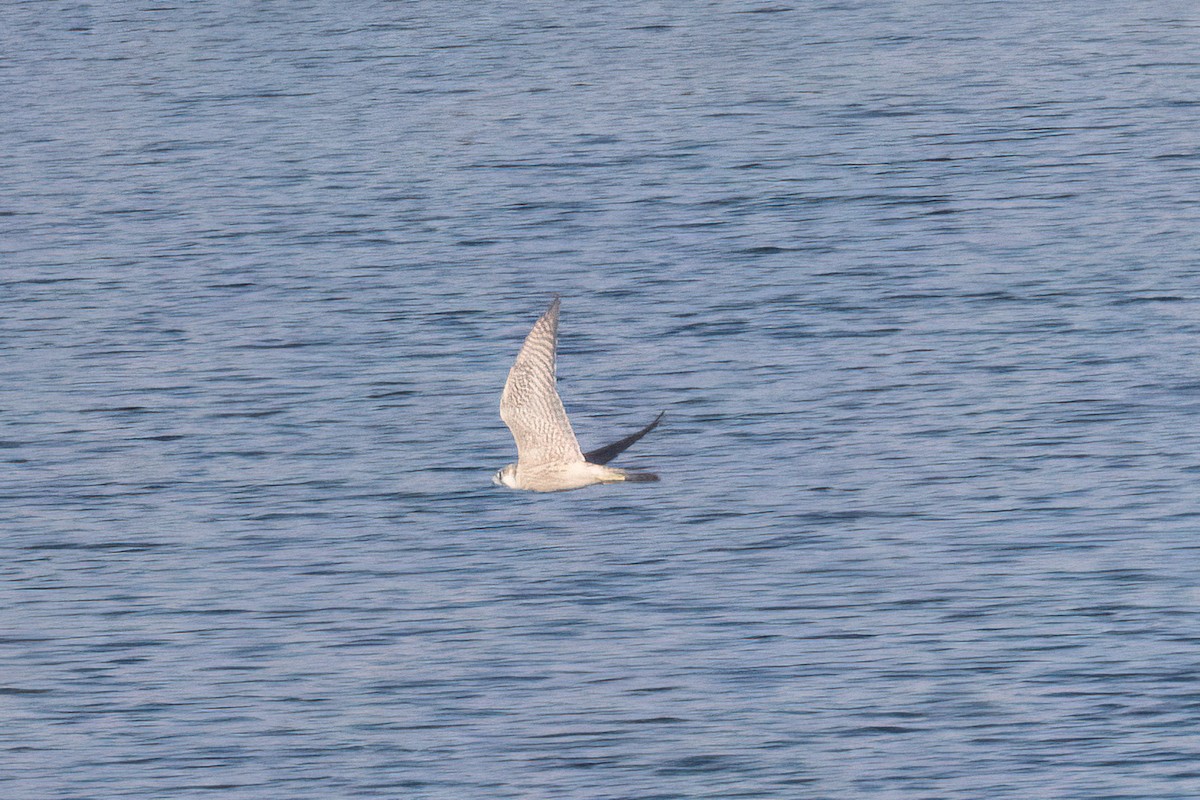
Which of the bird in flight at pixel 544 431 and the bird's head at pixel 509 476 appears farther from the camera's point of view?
the bird's head at pixel 509 476

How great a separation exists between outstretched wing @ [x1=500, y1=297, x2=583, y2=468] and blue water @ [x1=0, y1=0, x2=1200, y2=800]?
1331mm

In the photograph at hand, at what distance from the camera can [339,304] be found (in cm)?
2670

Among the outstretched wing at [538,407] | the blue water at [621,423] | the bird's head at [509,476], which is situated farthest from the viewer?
the bird's head at [509,476]

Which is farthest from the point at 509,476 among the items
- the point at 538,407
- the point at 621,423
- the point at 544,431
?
the point at 621,423

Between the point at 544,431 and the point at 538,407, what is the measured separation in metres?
0.22

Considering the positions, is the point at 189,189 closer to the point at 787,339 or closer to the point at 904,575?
the point at 787,339

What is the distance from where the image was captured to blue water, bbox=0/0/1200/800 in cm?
1664

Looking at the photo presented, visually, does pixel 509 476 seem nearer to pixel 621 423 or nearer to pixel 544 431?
pixel 544 431

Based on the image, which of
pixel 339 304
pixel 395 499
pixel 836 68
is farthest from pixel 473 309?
pixel 836 68

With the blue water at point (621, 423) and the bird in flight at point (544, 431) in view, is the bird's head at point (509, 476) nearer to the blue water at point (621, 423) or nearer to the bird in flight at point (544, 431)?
the bird in flight at point (544, 431)

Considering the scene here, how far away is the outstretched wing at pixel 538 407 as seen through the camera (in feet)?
56.5

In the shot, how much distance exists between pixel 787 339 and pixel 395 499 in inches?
215

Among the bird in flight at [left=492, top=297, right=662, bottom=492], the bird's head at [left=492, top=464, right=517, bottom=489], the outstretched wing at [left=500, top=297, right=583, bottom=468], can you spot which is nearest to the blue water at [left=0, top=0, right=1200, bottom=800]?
the bird's head at [left=492, top=464, right=517, bottom=489]

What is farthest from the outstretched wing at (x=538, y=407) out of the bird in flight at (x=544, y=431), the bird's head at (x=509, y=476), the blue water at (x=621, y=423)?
the blue water at (x=621, y=423)
